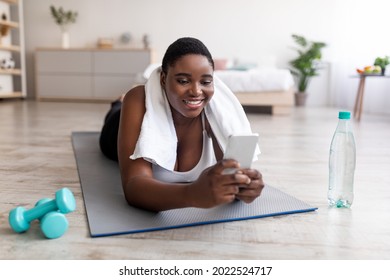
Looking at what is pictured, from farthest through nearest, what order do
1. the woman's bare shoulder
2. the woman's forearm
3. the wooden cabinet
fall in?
the wooden cabinet → the woman's bare shoulder → the woman's forearm

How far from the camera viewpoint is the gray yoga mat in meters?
1.10

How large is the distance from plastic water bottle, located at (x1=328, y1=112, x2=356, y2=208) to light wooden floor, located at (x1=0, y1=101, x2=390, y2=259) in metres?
0.04

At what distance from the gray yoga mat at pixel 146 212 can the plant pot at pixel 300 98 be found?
16.1 ft

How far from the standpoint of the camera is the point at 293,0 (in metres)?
6.23

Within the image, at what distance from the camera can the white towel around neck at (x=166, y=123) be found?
1.22 m

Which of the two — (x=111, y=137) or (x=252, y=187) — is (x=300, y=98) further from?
(x=252, y=187)

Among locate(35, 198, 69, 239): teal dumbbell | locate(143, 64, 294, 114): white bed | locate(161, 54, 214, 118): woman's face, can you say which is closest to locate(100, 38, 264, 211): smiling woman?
locate(161, 54, 214, 118): woman's face

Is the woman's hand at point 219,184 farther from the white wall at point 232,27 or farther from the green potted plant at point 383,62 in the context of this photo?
the white wall at point 232,27

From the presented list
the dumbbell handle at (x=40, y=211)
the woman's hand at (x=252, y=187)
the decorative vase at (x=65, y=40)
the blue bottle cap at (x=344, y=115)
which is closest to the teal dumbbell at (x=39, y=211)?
the dumbbell handle at (x=40, y=211)

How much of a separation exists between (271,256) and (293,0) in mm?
5915

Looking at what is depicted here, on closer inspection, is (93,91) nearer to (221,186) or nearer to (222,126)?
(222,126)

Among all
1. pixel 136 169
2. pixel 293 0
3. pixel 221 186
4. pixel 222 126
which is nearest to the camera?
pixel 221 186

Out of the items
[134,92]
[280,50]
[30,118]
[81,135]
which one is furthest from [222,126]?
[280,50]

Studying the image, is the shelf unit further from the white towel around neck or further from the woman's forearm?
the woman's forearm
